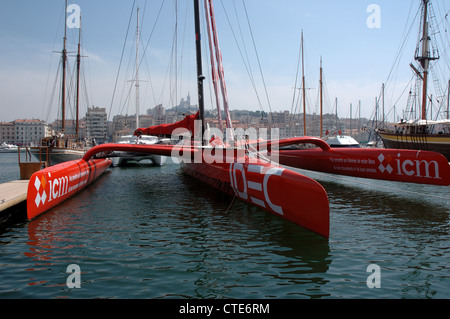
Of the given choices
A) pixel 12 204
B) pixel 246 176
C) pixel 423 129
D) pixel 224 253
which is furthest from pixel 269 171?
pixel 423 129

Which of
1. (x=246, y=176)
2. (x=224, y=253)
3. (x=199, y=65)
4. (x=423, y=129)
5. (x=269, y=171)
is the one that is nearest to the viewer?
(x=224, y=253)

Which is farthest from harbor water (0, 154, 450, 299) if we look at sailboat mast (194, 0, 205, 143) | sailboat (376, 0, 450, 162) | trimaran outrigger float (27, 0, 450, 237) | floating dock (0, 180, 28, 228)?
sailboat (376, 0, 450, 162)

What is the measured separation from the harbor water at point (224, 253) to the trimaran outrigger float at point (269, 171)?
1.11ft

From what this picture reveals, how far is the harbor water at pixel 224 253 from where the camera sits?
3.10m

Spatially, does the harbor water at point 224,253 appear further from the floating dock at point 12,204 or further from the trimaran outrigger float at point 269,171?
the trimaran outrigger float at point 269,171

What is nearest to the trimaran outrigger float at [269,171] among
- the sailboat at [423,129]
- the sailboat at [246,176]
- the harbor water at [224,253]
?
the sailboat at [246,176]

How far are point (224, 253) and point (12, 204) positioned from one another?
3668 millimetres

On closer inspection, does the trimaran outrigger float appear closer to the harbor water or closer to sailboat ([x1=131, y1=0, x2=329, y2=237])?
sailboat ([x1=131, y1=0, x2=329, y2=237])

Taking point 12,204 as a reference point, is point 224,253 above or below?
below

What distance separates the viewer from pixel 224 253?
13.4ft

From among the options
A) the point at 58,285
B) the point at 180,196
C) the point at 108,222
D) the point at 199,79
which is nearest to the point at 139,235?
the point at 108,222

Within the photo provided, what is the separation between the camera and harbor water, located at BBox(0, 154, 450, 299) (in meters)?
3.10

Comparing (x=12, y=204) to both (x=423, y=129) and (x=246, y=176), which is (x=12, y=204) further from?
(x=423, y=129)
